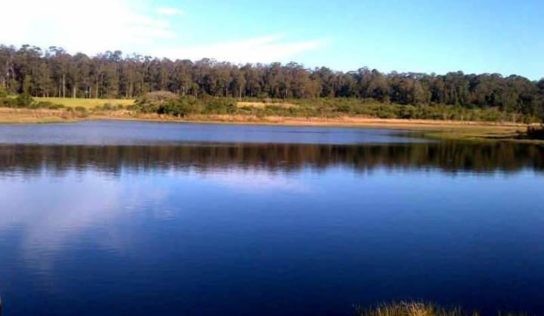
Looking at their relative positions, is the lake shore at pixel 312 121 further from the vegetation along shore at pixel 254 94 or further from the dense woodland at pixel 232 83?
the dense woodland at pixel 232 83

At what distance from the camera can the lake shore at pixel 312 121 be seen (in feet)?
206

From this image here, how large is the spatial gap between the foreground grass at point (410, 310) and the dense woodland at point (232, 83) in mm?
96246

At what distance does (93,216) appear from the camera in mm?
14695

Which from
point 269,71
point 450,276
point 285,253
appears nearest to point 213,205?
point 285,253

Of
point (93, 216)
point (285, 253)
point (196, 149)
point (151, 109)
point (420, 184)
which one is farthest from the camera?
point (151, 109)

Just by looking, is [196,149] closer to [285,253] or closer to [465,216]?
[465,216]

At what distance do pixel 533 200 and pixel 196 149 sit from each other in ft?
63.5

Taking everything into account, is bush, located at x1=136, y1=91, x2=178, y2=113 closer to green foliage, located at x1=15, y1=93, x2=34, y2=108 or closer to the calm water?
green foliage, located at x1=15, y1=93, x2=34, y2=108

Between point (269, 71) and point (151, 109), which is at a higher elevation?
point (269, 71)

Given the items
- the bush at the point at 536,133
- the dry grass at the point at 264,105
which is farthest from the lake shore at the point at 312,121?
the dry grass at the point at 264,105

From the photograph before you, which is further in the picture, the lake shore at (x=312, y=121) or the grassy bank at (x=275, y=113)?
the grassy bank at (x=275, y=113)

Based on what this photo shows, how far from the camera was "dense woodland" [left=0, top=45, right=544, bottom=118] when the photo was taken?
10631 cm

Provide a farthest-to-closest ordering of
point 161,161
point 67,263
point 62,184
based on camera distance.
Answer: point 161,161, point 62,184, point 67,263

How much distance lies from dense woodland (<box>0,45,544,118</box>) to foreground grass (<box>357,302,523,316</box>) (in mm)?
96246
